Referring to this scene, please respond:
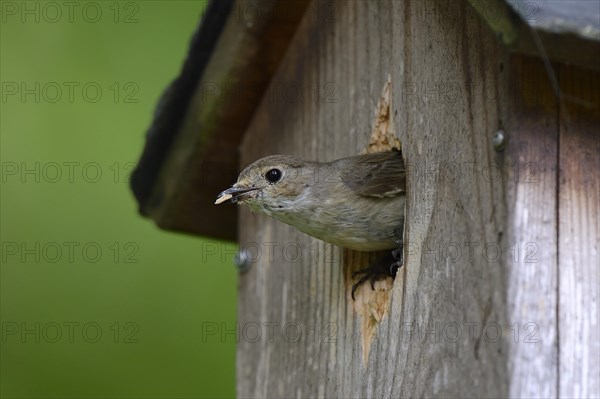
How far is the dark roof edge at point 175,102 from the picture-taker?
389 centimetres

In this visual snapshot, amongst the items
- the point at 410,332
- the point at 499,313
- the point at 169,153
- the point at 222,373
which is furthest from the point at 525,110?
the point at 222,373

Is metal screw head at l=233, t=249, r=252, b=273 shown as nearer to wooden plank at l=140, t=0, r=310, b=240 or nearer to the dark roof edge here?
wooden plank at l=140, t=0, r=310, b=240

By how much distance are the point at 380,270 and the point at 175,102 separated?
1.38 meters

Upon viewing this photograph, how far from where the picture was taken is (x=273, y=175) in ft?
11.4

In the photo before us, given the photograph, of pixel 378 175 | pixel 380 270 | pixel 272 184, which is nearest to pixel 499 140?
pixel 378 175

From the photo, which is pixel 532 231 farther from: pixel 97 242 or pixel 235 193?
pixel 97 242

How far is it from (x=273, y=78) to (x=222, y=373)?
6.77 feet

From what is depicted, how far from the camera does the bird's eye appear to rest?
11.3 ft

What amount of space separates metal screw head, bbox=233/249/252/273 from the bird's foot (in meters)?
0.93

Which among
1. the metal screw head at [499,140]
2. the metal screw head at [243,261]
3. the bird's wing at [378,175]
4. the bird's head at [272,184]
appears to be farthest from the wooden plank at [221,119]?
the metal screw head at [499,140]

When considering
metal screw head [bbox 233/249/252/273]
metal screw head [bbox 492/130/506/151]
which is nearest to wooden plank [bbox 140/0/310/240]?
metal screw head [bbox 233/249/252/273]

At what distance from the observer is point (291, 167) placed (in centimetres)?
346

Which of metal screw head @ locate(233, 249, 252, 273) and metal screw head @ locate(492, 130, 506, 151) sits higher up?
metal screw head @ locate(492, 130, 506, 151)

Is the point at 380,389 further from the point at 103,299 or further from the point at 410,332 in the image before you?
the point at 103,299
